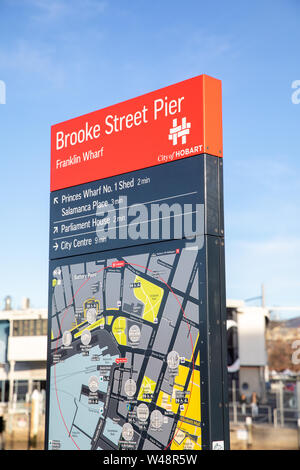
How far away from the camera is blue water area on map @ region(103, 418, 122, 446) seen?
657cm

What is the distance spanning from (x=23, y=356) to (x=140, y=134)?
33.5 metres

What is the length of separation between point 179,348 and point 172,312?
36 cm

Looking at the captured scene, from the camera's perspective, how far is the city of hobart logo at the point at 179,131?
643 centimetres

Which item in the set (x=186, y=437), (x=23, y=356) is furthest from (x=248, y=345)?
(x=186, y=437)

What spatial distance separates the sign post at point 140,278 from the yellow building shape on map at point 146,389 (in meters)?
0.01

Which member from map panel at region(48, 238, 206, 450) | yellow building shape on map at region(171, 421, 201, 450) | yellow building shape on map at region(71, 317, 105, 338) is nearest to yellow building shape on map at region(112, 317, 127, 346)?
map panel at region(48, 238, 206, 450)

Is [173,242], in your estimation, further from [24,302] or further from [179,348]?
[24,302]

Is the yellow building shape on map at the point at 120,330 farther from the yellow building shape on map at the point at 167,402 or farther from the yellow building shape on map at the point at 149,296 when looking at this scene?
the yellow building shape on map at the point at 167,402

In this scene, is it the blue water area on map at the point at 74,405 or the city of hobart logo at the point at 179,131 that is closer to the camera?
the city of hobart logo at the point at 179,131

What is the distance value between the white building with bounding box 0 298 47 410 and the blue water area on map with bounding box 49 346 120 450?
3171 centimetres

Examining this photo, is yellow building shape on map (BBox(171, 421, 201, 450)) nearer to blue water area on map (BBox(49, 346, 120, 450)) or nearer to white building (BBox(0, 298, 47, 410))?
blue water area on map (BBox(49, 346, 120, 450))

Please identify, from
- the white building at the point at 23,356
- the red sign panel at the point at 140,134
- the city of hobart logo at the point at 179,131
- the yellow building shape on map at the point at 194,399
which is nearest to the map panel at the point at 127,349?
the yellow building shape on map at the point at 194,399

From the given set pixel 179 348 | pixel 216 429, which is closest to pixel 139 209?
pixel 179 348

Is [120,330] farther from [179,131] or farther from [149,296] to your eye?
[179,131]
